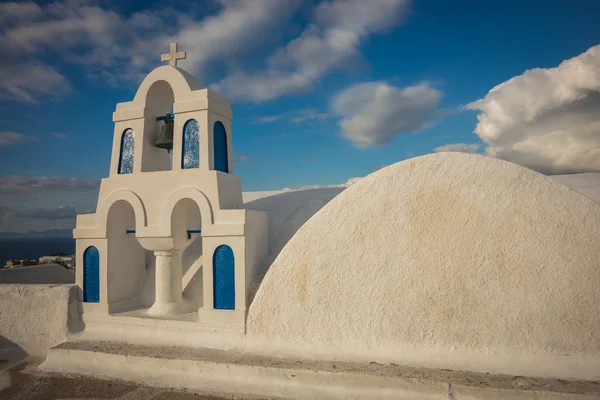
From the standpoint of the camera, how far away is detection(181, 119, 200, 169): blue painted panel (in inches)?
367

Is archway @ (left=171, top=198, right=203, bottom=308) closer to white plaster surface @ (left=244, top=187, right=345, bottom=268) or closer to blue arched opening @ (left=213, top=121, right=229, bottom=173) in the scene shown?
blue arched opening @ (left=213, top=121, right=229, bottom=173)

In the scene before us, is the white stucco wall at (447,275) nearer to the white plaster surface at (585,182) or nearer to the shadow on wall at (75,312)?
the white plaster surface at (585,182)

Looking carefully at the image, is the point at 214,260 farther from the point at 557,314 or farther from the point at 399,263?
the point at 557,314

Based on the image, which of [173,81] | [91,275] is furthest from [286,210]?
[91,275]

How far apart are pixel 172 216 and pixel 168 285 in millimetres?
1690

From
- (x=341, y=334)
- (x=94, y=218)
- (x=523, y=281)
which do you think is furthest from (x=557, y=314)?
(x=94, y=218)

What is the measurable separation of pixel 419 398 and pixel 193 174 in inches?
241

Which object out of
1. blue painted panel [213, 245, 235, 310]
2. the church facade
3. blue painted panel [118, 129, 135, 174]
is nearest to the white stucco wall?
blue painted panel [213, 245, 235, 310]

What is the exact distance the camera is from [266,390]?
23.7ft

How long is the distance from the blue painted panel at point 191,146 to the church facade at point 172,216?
0.02 metres

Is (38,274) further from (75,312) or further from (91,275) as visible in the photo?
(91,275)

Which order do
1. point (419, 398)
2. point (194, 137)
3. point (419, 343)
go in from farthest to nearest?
1. point (194, 137)
2. point (419, 343)
3. point (419, 398)

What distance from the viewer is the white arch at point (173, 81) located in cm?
950

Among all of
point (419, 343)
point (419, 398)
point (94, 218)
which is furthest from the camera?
point (94, 218)
